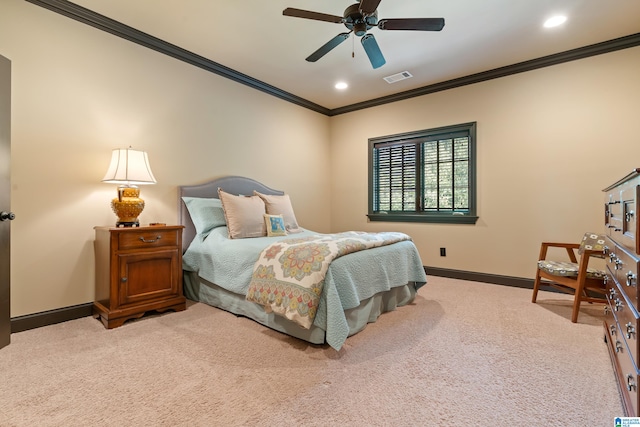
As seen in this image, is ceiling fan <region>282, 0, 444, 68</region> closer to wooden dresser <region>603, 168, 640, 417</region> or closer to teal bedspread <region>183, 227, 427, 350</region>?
wooden dresser <region>603, 168, 640, 417</region>

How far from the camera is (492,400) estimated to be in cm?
147

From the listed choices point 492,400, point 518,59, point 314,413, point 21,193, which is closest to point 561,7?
point 518,59

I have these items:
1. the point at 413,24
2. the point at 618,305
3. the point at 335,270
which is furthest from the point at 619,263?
the point at 413,24

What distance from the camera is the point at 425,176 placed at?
14.4 ft

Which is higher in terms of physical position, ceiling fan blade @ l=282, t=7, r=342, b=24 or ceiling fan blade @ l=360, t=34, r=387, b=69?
ceiling fan blade @ l=282, t=7, r=342, b=24

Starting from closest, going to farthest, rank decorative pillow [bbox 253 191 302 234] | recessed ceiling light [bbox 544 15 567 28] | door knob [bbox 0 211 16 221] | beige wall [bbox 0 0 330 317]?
door knob [bbox 0 211 16 221] < beige wall [bbox 0 0 330 317] < recessed ceiling light [bbox 544 15 567 28] < decorative pillow [bbox 253 191 302 234]

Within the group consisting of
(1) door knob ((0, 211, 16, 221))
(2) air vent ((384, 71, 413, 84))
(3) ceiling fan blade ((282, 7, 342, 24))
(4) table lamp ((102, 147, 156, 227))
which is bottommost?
(1) door knob ((0, 211, 16, 221))

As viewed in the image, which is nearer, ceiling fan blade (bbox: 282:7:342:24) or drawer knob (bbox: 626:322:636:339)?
drawer knob (bbox: 626:322:636:339)

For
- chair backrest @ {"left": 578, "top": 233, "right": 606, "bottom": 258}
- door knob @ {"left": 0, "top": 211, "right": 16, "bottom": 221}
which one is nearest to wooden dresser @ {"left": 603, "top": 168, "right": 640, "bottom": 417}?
chair backrest @ {"left": 578, "top": 233, "right": 606, "bottom": 258}

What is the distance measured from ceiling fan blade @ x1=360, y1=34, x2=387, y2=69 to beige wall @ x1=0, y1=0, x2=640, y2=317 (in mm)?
1862

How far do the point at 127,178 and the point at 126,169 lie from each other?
80 mm

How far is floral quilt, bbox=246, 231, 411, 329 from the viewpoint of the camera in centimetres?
193

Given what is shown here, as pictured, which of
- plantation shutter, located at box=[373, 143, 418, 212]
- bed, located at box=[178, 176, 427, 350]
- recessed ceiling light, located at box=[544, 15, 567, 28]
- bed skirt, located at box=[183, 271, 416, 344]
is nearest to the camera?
bed, located at box=[178, 176, 427, 350]

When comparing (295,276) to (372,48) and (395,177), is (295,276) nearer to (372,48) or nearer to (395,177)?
(372,48)
